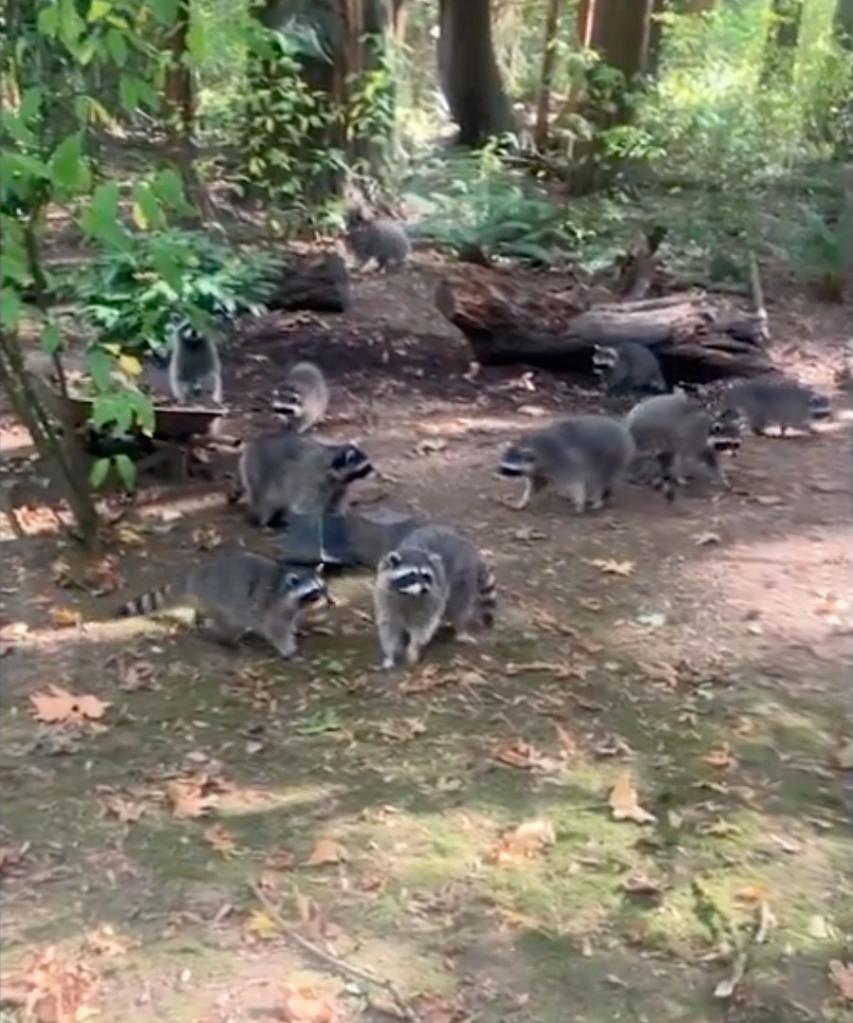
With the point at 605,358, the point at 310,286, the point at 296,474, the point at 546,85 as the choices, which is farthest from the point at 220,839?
the point at 546,85

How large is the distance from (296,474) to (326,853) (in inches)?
110

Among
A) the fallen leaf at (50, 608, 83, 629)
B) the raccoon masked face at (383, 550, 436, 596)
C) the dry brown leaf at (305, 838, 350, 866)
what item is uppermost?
the raccoon masked face at (383, 550, 436, 596)

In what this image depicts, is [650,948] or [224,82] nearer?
[650,948]

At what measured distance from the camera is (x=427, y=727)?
523 centimetres

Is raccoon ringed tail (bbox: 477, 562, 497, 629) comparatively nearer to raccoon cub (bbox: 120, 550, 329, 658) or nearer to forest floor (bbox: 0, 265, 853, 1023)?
forest floor (bbox: 0, 265, 853, 1023)

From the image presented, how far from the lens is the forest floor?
393cm

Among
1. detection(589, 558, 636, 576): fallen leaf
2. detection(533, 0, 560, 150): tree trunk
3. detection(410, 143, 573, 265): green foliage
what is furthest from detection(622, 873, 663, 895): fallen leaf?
detection(533, 0, 560, 150): tree trunk

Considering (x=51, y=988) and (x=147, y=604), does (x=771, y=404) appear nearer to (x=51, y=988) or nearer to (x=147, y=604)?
(x=147, y=604)

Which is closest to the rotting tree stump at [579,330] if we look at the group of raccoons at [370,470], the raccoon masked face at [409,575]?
the group of raccoons at [370,470]

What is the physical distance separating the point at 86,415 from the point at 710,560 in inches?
116

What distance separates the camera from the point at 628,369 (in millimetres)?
9375

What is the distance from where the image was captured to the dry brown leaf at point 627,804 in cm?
473

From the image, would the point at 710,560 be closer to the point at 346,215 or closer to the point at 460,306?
the point at 460,306

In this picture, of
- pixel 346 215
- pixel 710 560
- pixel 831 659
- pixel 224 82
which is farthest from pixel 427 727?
pixel 224 82
